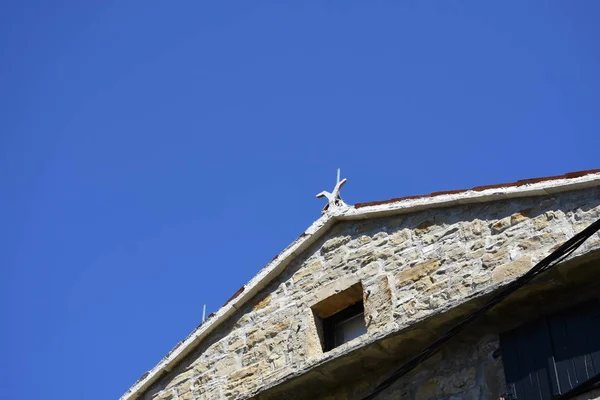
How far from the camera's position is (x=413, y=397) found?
26.3ft

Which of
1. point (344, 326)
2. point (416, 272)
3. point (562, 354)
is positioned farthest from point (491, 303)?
point (344, 326)

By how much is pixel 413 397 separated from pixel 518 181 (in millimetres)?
1801

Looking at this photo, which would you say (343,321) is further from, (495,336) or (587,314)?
(587,314)

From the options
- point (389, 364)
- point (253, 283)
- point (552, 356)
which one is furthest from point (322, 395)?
point (552, 356)

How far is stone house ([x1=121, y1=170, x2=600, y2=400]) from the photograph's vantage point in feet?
24.9

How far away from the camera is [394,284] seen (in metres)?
8.65

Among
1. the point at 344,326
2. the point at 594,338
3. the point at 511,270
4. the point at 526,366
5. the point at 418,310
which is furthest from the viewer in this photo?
the point at 344,326

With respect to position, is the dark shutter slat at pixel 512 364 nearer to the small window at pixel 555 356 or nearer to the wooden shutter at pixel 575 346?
the small window at pixel 555 356

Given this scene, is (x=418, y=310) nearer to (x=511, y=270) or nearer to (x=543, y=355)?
(x=511, y=270)

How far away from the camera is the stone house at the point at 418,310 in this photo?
758 cm

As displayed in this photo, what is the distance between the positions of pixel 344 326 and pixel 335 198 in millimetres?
1248

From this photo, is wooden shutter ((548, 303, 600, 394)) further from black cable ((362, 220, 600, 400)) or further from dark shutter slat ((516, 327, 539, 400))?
black cable ((362, 220, 600, 400))

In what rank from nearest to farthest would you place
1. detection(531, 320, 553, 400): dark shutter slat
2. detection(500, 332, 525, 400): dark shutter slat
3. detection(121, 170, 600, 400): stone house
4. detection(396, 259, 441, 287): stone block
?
detection(531, 320, 553, 400): dark shutter slat
detection(500, 332, 525, 400): dark shutter slat
detection(121, 170, 600, 400): stone house
detection(396, 259, 441, 287): stone block

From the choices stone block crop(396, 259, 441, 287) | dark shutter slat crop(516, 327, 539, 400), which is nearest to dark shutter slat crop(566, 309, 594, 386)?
dark shutter slat crop(516, 327, 539, 400)
